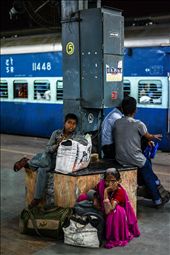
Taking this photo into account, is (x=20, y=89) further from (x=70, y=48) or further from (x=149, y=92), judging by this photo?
(x=70, y=48)

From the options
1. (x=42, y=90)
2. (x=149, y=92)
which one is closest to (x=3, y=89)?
A: (x=42, y=90)

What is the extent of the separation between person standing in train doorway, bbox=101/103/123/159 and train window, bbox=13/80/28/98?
6.43m

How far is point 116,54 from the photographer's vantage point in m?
5.14

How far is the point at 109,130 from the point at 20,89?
268 inches

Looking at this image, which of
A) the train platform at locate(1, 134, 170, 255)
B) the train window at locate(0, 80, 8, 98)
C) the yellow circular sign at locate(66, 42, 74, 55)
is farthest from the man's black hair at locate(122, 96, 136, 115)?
the train window at locate(0, 80, 8, 98)

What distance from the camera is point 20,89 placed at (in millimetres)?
11789

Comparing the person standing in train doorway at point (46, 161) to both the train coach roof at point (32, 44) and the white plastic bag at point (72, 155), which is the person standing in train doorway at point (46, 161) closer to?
the white plastic bag at point (72, 155)

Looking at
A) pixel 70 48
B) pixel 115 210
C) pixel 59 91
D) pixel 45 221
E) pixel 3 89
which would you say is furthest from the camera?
pixel 3 89

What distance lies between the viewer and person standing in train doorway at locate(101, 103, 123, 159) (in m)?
5.38

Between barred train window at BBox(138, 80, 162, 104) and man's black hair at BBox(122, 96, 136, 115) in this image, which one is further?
barred train window at BBox(138, 80, 162, 104)

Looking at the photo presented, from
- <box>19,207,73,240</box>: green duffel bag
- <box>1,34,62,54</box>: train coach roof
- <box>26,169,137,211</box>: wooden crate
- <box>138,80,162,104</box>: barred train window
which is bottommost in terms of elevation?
<box>19,207,73,240</box>: green duffel bag

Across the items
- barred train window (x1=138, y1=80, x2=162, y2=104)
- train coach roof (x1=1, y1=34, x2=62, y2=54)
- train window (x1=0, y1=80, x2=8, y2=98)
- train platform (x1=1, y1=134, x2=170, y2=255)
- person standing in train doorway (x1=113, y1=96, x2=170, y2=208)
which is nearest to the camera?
train platform (x1=1, y1=134, x2=170, y2=255)

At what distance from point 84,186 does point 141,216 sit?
0.90 m

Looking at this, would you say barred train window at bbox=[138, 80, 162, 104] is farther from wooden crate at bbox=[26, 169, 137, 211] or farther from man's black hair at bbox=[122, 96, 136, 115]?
wooden crate at bbox=[26, 169, 137, 211]
